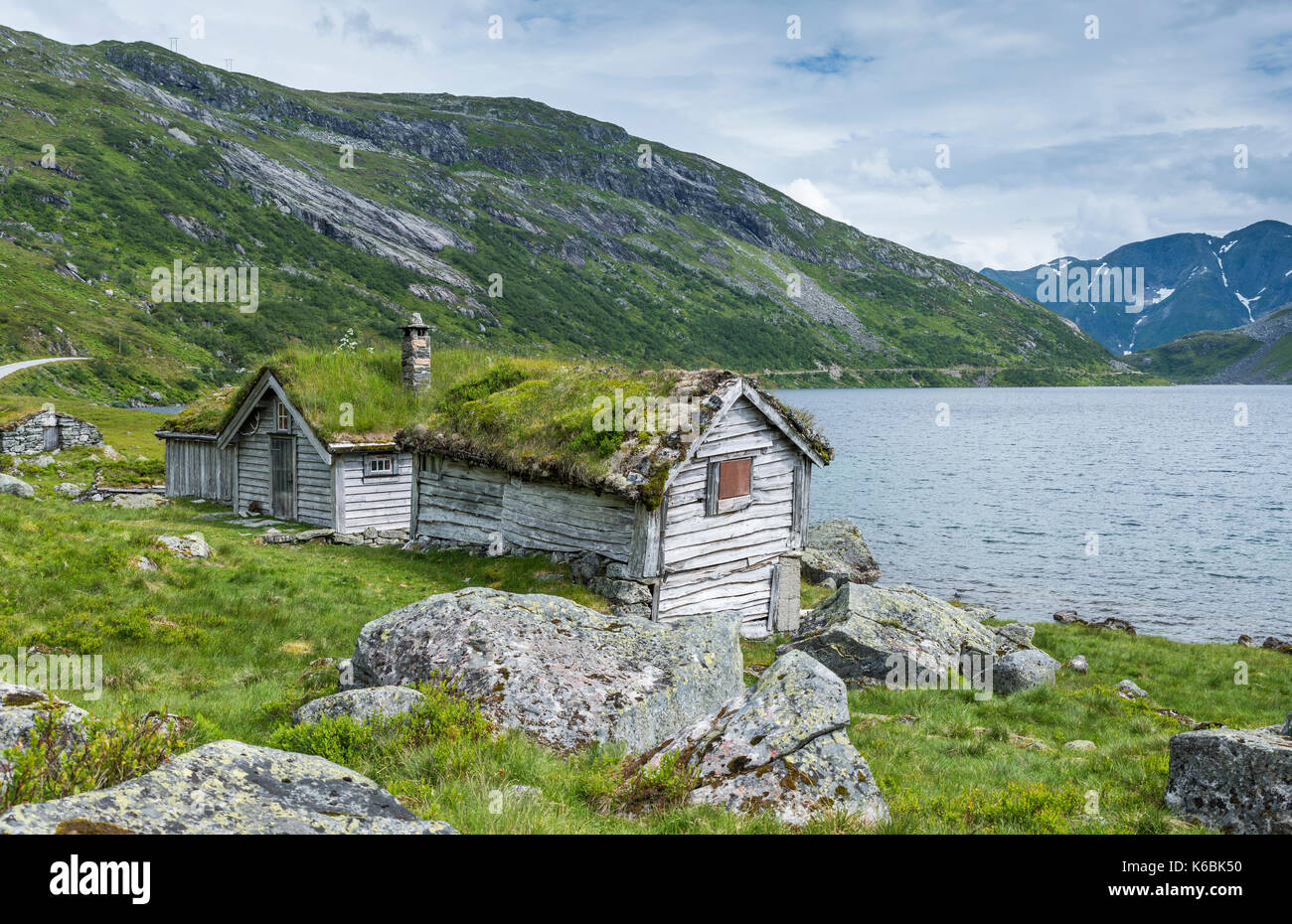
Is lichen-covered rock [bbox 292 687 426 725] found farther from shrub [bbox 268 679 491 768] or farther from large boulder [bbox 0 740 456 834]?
large boulder [bbox 0 740 456 834]

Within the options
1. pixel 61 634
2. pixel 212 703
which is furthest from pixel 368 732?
pixel 61 634

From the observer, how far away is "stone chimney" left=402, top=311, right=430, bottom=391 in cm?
3044

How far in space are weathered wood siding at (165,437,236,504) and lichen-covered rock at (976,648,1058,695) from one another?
31.7 metres

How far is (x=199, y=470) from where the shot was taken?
125ft

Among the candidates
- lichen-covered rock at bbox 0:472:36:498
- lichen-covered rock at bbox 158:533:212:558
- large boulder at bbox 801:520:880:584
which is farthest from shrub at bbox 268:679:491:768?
lichen-covered rock at bbox 0:472:36:498

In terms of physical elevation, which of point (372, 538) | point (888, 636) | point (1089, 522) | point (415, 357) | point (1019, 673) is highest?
point (415, 357)

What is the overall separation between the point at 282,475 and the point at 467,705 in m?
27.2

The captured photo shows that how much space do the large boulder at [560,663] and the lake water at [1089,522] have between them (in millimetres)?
25576

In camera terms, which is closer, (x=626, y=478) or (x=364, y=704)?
(x=364, y=704)

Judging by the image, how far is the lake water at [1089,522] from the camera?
34.7 meters

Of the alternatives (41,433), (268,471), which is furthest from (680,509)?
(41,433)

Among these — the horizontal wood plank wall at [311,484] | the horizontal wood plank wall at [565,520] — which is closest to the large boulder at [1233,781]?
the horizontal wood plank wall at [565,520]

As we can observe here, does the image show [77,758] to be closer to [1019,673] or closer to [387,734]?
[387,734]
